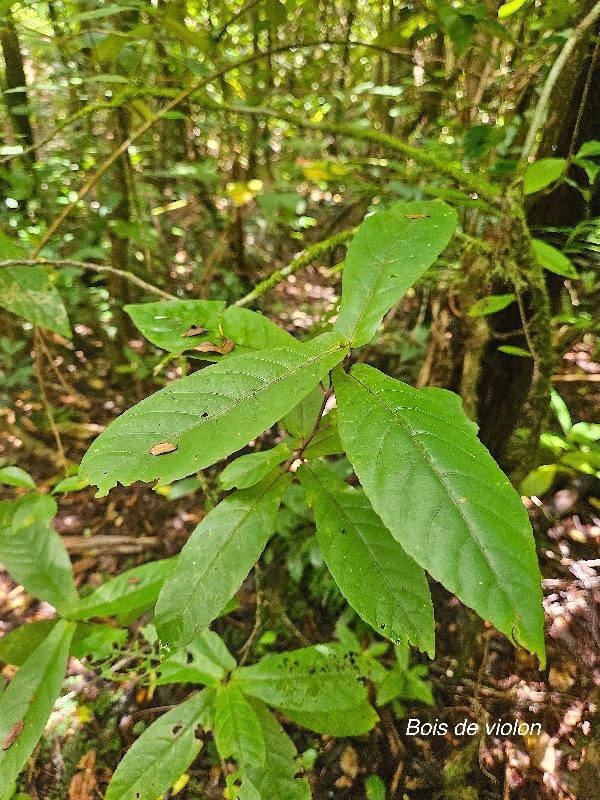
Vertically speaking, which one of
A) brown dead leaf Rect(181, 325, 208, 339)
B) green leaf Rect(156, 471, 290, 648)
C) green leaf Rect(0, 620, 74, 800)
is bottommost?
green leaf Rect(0, 620, 74, 800)

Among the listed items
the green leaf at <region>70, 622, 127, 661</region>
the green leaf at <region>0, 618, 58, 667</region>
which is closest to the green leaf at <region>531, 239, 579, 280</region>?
the green leaf at <region>70, 622, 127, 661</region>

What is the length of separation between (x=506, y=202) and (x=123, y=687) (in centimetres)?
251

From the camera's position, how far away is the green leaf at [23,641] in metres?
1.58

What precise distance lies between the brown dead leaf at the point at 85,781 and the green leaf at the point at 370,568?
175 cm

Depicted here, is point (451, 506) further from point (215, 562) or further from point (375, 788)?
point (375, 788)

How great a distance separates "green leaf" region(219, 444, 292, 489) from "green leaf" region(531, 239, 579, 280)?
0.86 m

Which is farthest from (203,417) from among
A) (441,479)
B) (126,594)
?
(126,594)

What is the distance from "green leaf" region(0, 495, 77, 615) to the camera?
1.61 meters

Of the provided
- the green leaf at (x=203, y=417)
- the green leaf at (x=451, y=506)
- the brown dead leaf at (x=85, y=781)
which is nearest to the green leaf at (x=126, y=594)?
the brown dead leaf at (x=85, y=781)

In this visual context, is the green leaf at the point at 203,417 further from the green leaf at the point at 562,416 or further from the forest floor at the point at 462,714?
the green leaf at the point at 562,416

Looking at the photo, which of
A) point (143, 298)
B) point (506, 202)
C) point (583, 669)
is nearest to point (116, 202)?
point (143, 298)

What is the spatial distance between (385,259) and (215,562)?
74cm

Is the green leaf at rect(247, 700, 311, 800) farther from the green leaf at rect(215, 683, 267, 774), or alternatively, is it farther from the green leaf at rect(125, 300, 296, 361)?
the green leaf at rect(125, 300, 296, 361)

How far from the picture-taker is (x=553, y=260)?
4.01 feet
